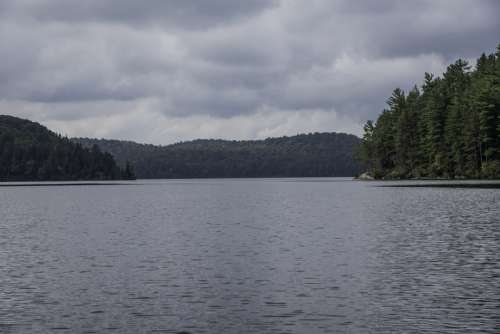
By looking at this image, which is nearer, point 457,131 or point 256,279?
point 256,279

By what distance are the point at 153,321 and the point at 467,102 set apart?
160705mm

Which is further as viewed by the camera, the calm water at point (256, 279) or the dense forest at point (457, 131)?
the dense forest at point (457, 131)

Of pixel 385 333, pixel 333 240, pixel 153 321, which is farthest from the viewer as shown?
pixel 333 240

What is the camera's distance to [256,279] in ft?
94.0

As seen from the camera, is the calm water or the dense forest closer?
the calm water

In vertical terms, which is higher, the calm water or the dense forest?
the dense forest

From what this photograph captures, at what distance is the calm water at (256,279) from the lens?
2058 cm

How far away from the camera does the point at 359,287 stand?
2605cm

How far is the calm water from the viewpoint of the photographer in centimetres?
2058

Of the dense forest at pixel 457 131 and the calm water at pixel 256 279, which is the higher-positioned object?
the dense forest at pixel 457 131

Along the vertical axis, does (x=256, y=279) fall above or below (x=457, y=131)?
below

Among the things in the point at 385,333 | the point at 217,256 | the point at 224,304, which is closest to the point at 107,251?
the point at 217,256

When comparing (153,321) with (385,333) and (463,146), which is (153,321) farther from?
(463,146)

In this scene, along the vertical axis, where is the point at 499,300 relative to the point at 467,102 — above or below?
below
